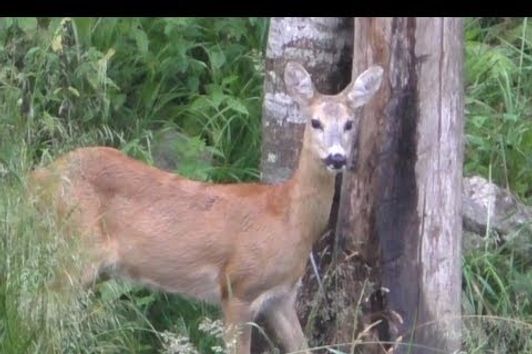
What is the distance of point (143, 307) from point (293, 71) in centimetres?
150

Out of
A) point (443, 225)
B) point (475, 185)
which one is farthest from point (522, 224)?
point (443, 225)

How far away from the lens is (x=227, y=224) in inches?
343

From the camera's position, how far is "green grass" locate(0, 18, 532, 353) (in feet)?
25.7

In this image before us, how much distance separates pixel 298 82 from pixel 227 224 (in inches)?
33.0

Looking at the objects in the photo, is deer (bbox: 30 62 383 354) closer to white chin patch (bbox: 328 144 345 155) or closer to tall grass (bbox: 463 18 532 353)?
white chin patch (bbox: 328 144 345 155)

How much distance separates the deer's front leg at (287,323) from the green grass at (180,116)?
Result: 31cm

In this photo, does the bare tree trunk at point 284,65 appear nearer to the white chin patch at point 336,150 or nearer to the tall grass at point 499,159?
the white chin patch at point 336,150

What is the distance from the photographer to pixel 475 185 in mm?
9539

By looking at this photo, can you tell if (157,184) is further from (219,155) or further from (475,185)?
(475,185)

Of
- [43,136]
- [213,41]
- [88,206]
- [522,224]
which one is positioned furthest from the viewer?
[213,41]

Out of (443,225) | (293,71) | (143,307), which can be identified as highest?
(293,71)

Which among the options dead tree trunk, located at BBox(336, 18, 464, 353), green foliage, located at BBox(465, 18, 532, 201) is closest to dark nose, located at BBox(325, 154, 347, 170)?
dead tree trunk, located at BBox(336, 18, 464, 353)

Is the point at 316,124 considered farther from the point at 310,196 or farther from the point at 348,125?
the point at 310,196

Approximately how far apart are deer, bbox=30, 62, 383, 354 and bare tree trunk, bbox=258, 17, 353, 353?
138 mm
